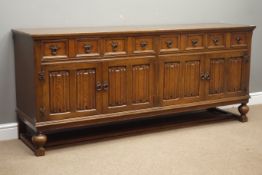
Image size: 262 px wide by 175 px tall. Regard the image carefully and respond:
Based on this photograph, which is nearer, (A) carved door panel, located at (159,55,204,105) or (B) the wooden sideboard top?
(B) the wooden sideboard top

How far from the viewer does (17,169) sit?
9.61 feet

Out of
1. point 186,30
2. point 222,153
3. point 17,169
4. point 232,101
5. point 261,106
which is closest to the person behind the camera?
point 17,169

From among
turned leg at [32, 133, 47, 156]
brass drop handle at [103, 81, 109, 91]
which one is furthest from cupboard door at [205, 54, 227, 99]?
turned leg at [32, 133, 47, 156]

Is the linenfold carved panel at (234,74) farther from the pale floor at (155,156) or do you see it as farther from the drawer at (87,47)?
the drawer at (87,47)

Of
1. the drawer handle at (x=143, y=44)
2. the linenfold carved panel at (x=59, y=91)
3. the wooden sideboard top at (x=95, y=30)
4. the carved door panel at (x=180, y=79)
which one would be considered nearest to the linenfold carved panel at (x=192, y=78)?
the carved door panel at (x=180, y=79)

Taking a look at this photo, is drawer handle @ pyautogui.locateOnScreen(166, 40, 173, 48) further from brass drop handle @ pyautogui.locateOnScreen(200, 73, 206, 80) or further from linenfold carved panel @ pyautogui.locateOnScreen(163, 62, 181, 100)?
brass drop handle @ pyautogui.locateOnScreen(200, 73, 206, 80)

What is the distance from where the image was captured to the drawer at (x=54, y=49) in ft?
10.1

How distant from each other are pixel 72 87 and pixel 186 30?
38.5 inches

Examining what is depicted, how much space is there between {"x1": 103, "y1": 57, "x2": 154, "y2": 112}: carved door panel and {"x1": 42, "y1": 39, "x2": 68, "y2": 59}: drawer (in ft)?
1.03

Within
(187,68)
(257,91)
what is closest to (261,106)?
(257,91)

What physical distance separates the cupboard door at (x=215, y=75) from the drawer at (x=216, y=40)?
0.23ft

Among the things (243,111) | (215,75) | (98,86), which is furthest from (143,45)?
(243,111)

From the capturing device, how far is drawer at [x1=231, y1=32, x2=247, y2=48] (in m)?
3.82

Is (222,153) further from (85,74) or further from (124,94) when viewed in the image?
(85,74)
